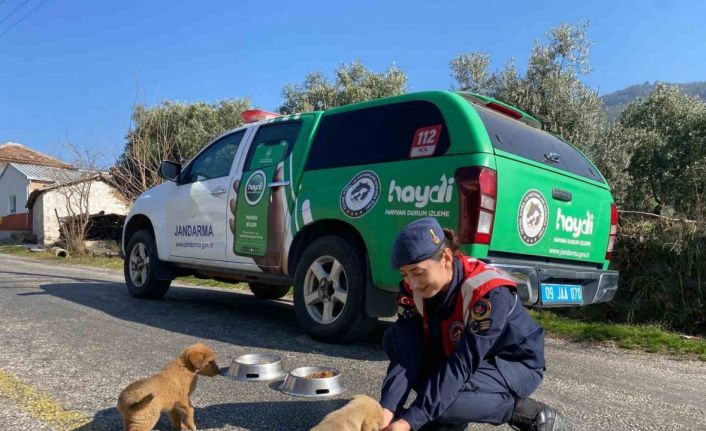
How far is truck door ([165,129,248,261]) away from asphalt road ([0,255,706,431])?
30.2 inches

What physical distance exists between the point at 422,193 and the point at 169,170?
3792 mm

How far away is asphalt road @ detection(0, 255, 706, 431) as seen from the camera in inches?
116

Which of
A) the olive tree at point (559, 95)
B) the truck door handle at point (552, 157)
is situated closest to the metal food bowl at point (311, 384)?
the truck door handle at point (552, 157)

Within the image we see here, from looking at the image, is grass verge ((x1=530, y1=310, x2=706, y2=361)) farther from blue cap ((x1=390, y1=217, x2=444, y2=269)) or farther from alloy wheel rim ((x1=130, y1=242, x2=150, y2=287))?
alloy wheel rim ((x1=130, y1=242, x2=150, y2=287))

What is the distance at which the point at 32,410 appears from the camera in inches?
114

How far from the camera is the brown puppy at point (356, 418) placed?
6.31 ft

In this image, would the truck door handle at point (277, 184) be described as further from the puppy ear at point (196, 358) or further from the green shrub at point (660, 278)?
the green shrub at point (660, 278)

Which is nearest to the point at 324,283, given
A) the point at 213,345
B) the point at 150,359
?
the point at 213,345

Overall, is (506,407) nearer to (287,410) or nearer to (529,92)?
(287,410)

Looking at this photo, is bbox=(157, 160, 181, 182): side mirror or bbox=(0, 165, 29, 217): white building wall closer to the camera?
bbox=(157, 160, 181, 182): side mirror

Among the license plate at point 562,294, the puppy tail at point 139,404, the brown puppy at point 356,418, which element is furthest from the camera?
the license plate at point 562,294

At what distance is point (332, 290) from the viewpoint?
4.54 m

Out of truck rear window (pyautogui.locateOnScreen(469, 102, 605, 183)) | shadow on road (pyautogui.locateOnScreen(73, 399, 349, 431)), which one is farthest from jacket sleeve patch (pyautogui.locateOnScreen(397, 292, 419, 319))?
truck rear window (pyautogui.locateOnScreen(469, 102, 605, 183))

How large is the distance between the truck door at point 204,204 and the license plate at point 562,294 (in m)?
3.31
